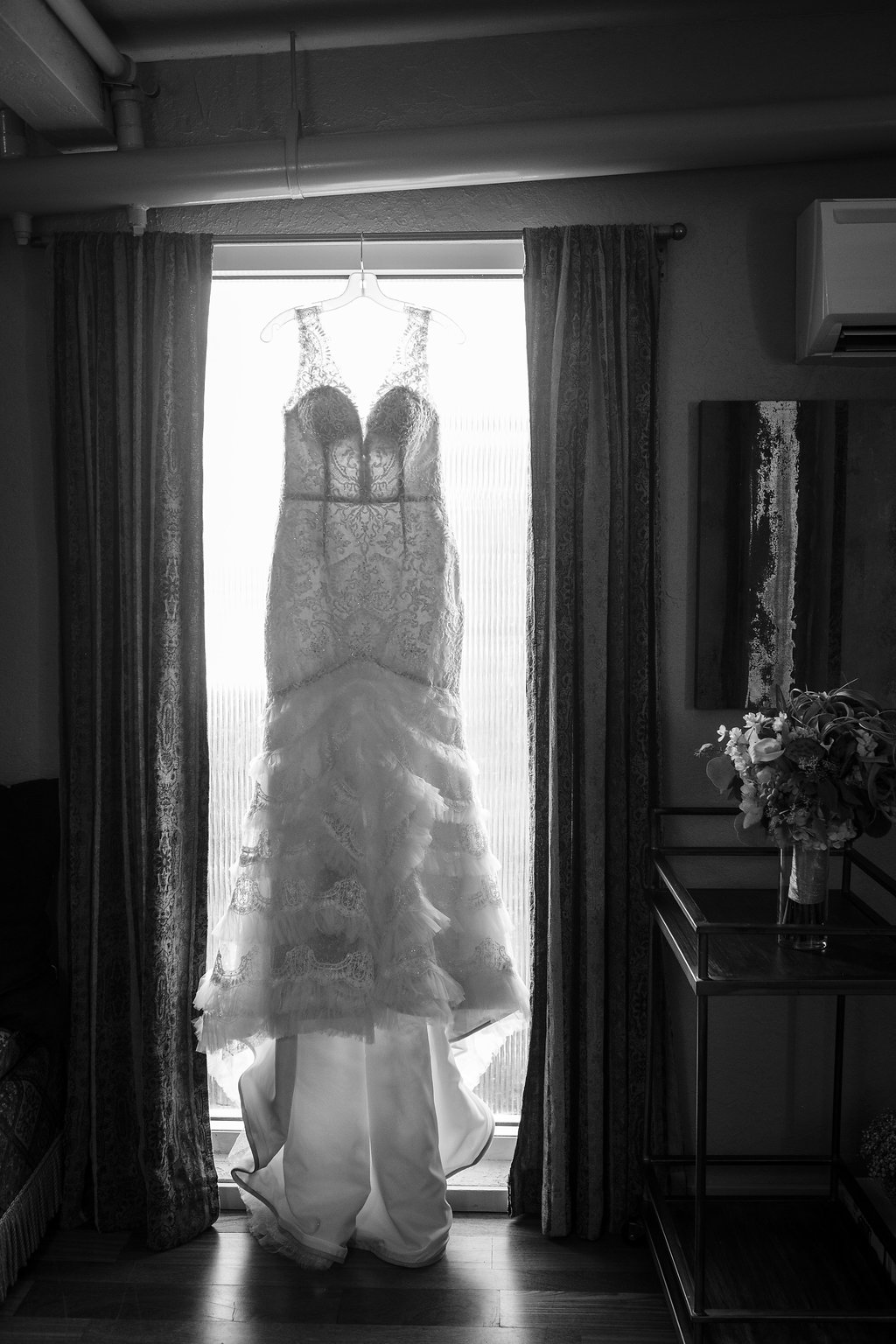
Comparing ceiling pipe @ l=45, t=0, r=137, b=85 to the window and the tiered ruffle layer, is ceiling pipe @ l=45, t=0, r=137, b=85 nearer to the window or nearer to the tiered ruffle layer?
the window

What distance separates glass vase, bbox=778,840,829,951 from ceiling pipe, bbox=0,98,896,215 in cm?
143

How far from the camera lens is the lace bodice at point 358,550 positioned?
2.10 metres

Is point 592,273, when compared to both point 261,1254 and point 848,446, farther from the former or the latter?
point 261,1254

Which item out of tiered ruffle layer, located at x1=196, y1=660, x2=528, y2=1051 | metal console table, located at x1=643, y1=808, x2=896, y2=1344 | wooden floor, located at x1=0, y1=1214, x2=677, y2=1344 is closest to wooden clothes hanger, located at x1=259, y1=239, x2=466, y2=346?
tiered ruffle layer, located at x1=196, y1=660, x2=528, y2=1051

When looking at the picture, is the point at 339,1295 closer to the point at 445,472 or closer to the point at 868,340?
the point at 445,472

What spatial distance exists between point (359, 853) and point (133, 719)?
2.09 feet

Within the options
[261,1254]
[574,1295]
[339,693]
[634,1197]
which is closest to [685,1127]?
[634,1197]

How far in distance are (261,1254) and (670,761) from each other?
143 cm

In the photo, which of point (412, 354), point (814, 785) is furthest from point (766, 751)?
point (412, 354)

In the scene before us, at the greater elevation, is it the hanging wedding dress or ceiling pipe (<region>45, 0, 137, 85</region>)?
ceiling pipe (<region>45, 0, 137, 85</region>)

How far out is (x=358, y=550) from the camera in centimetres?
212

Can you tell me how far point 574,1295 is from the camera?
2117 millimetres

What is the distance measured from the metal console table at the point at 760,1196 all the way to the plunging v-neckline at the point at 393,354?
1.09 meters

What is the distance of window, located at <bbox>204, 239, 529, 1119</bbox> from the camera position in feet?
7.88
